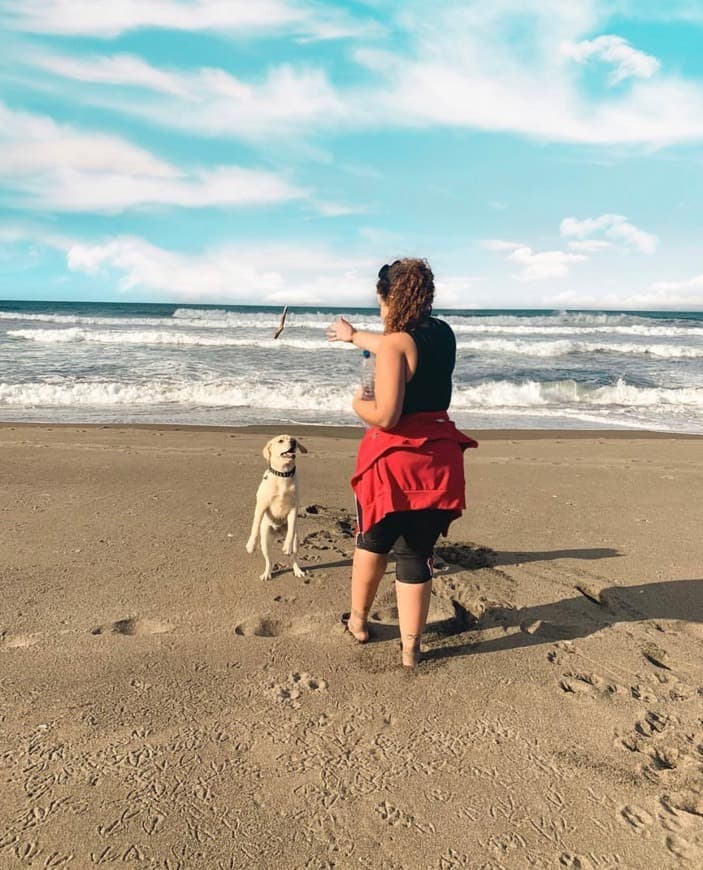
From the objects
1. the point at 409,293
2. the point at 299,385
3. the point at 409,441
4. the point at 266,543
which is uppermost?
the point at 409,293

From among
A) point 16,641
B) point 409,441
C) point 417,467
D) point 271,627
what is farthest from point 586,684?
point 16,641

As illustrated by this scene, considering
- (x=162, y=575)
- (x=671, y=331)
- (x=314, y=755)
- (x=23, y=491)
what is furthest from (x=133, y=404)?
(x=671, y=331)

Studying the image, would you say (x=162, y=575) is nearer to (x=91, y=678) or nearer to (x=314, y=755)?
(x=91, y=678)

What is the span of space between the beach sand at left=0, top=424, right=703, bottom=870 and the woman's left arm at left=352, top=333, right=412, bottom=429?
4.34 ft

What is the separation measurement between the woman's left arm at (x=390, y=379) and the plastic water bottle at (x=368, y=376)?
11 centimetres

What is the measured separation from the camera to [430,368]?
2961 millimetres

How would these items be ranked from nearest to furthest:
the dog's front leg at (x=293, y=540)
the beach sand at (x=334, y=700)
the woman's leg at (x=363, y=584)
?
the beach sand at (x=334, y=700) → the woman's leg at (x=363, y=584) → the dog's front leg at (x=293, y=540)

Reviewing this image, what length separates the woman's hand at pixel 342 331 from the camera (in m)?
3.14

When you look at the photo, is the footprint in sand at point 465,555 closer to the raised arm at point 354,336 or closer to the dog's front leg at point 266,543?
the dog's front leg at point 266,543

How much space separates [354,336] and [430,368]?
0.43 meters

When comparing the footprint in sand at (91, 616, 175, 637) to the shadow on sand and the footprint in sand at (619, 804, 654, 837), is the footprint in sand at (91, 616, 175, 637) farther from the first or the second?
the footprint in sand at (619, 804, 654, 837)

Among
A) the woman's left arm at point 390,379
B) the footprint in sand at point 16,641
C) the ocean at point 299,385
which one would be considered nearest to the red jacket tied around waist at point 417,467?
the woman's left arm at point 390,379

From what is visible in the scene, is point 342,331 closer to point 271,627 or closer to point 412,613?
point 412,613

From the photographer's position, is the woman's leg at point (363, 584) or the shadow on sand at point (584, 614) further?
the shadow on sand at point (584, 614)
